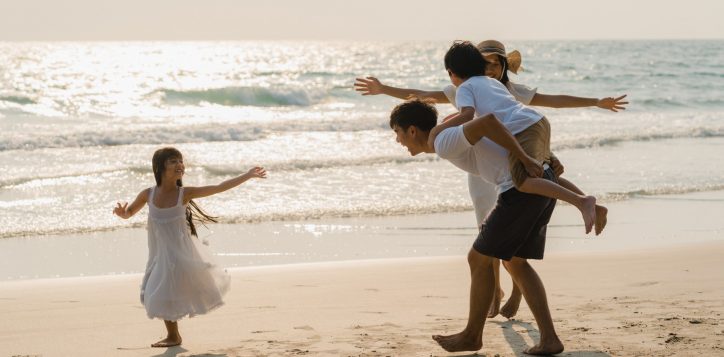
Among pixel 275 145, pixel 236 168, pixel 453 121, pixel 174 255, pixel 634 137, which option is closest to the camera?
pixel 453 121

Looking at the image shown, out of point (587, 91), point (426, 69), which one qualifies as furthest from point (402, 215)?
point (426, 69)

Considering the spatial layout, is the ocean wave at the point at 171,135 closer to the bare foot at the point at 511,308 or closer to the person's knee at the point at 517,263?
the bare foot at the point at 511,308

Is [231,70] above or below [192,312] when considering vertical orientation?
above

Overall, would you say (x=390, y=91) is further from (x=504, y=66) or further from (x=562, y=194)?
(x=562, y=194)

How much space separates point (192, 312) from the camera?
4.97m

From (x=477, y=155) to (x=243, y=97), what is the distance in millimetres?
32094

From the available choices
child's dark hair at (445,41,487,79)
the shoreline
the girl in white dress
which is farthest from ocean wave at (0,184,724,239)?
child's dark hair at (445,41,487,79)

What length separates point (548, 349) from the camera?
14.5 feet

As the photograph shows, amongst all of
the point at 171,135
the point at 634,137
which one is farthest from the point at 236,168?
the point at 634,137

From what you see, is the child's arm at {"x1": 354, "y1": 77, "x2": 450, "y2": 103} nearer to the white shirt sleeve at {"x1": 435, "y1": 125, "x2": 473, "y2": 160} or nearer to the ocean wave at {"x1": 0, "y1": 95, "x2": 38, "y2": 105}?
the white shirt sleeve at {"x1": 435, "y1": 125, "x2": 473, "y2": 160}

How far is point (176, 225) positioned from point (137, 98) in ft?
99.2

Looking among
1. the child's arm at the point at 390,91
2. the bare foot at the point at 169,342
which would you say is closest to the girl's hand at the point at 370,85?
the child's arm at the point at 390,91

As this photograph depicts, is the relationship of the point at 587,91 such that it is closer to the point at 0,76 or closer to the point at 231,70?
the point at 231,70

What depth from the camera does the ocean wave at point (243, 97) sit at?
3512 centimetres
